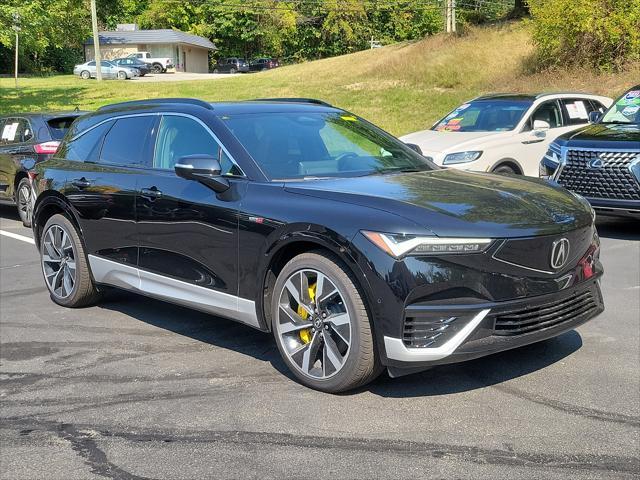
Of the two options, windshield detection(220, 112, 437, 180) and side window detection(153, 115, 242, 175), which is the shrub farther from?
side window detection(153, 115, 242, 175)

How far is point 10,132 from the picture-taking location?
1177 centimetres

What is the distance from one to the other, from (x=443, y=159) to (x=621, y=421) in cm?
723

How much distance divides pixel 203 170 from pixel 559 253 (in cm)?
221

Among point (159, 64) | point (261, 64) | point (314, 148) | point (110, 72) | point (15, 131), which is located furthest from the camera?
point (261, 64)

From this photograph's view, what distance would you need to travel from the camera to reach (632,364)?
4758 millimetres

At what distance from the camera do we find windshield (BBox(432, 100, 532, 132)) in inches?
464

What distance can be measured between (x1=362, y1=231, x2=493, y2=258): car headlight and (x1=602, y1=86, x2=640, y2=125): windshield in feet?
23.1

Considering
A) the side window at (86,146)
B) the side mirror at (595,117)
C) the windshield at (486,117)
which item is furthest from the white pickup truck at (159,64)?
the side window at (86,146)

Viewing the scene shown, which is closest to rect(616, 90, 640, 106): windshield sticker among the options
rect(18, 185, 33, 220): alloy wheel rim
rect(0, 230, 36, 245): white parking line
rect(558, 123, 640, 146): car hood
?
rect(558, 123, 640, 146): car hood

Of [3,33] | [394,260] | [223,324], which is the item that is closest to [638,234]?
[223,324]

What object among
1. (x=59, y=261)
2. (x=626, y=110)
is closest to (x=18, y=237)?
(x=59, y=261)

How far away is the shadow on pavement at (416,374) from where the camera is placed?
4.43m

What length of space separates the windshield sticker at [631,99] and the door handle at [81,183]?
7.59m

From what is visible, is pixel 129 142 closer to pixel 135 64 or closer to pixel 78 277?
pixel 78 277
